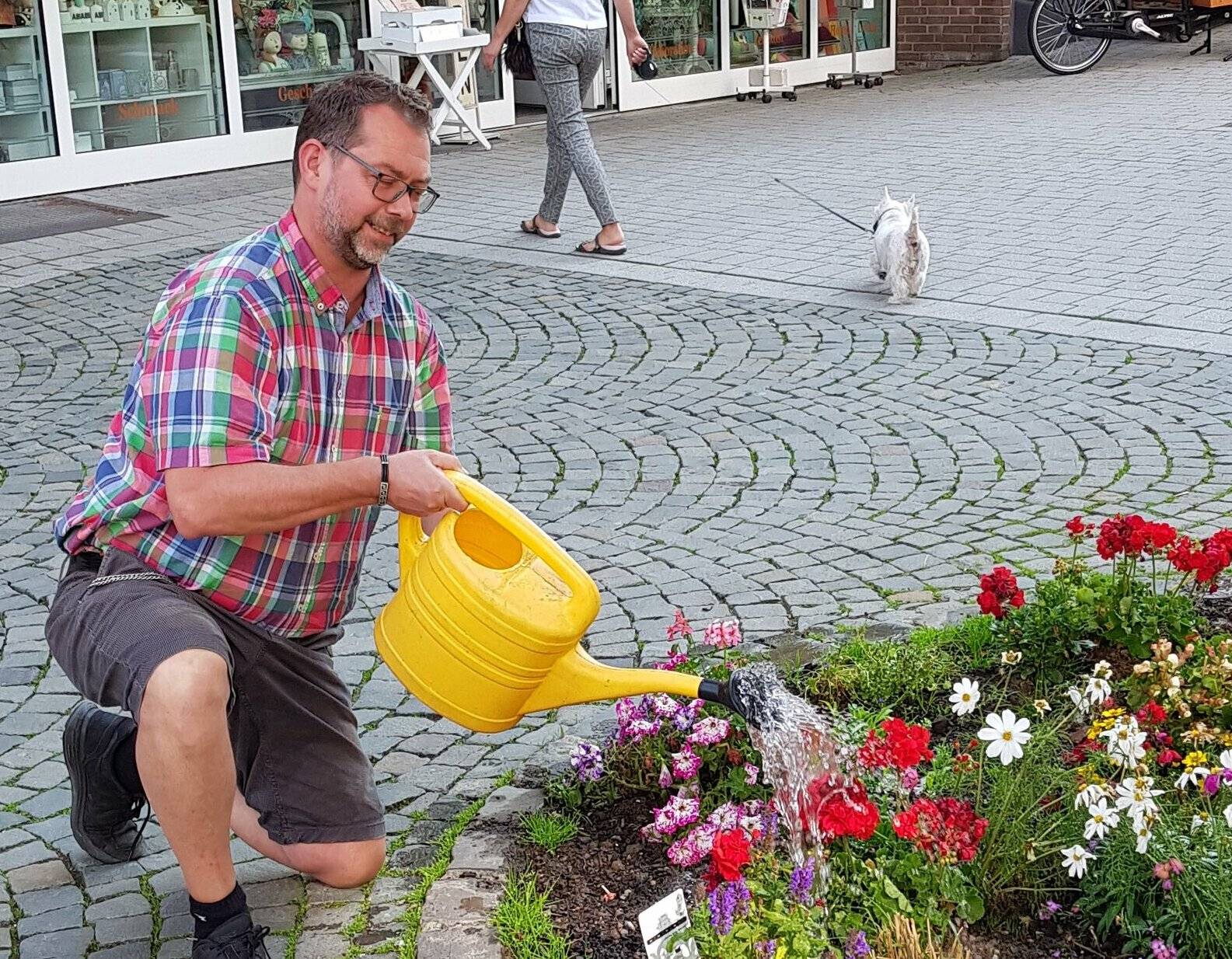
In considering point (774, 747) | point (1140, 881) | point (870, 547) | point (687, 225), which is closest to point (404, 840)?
point (774, 747)

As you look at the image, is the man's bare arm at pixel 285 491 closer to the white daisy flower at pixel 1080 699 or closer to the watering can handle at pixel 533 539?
the watering can handle at pixel 533 539

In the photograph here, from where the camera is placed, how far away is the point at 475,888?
119 inches

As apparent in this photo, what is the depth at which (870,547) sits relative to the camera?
193 inches

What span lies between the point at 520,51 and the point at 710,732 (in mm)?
6215

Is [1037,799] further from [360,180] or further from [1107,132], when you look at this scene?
[1107,132]

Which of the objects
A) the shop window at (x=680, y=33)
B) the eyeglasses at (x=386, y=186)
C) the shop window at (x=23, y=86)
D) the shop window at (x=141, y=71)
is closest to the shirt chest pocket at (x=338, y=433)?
the eyeglasses at (x=386, y=186)

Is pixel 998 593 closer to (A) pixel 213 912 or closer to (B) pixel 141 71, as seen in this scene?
(A) pixel 213 912

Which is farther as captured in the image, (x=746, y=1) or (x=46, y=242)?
(x=746, y=1)

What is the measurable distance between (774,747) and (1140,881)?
641 millimetres

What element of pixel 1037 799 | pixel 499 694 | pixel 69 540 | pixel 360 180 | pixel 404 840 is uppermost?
pixel 360 180

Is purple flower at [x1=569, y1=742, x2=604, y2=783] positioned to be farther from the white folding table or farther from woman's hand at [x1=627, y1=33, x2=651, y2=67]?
the white folding table

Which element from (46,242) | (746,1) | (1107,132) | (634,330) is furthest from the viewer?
(746,1)

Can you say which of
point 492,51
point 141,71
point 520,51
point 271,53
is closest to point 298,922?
point 520,51

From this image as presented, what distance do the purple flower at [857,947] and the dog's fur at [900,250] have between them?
5.37 metres
